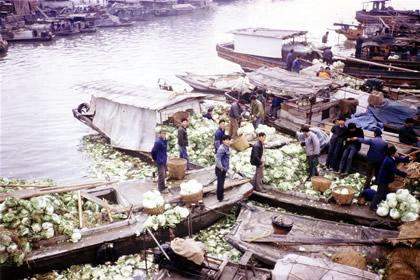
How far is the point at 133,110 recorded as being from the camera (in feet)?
54.9

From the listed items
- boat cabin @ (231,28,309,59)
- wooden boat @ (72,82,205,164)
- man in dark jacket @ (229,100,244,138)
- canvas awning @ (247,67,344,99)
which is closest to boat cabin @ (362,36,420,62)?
boat cabin @ (231,28,309,59)

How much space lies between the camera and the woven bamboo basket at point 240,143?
48.5 ft

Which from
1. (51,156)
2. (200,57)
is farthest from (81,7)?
(51,156)

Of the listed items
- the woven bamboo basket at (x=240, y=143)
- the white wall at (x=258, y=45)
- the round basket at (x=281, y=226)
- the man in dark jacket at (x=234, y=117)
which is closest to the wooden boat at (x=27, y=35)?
the white wall at (x=258, y=45)

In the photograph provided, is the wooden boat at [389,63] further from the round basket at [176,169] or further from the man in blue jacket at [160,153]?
the man in blue jacket at [160,153]

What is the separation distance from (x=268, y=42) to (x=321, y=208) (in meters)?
20.0

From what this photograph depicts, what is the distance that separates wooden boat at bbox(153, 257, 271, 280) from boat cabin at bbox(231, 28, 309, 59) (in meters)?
22.7

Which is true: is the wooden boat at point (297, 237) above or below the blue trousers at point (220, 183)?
below

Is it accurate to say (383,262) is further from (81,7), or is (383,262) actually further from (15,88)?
(81,7)

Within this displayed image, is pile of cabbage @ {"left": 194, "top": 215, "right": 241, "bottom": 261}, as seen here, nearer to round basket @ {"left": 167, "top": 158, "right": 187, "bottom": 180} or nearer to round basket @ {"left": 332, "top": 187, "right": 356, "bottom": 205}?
round basket @ {"left": 167, "top": 158, "right": 187, "bottom": 180}

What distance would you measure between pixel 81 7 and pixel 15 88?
43748 mm

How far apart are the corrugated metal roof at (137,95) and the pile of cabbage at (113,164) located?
98.6 inches

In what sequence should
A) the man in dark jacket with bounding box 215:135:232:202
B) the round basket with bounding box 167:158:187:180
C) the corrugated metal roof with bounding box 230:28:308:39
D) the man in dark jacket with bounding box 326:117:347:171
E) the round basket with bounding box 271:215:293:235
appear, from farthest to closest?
the corrugated metal roof with bounding box 230:28:308:39, the man in dark jacket with bounding box 326:117:347:171, the round basket with bounding box 167:158:187:180, the man in dark jacket with bounding box 215:135:232:202, the round basket with bounding box 271:215:293:235

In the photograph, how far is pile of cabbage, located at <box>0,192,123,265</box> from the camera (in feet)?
28.4
